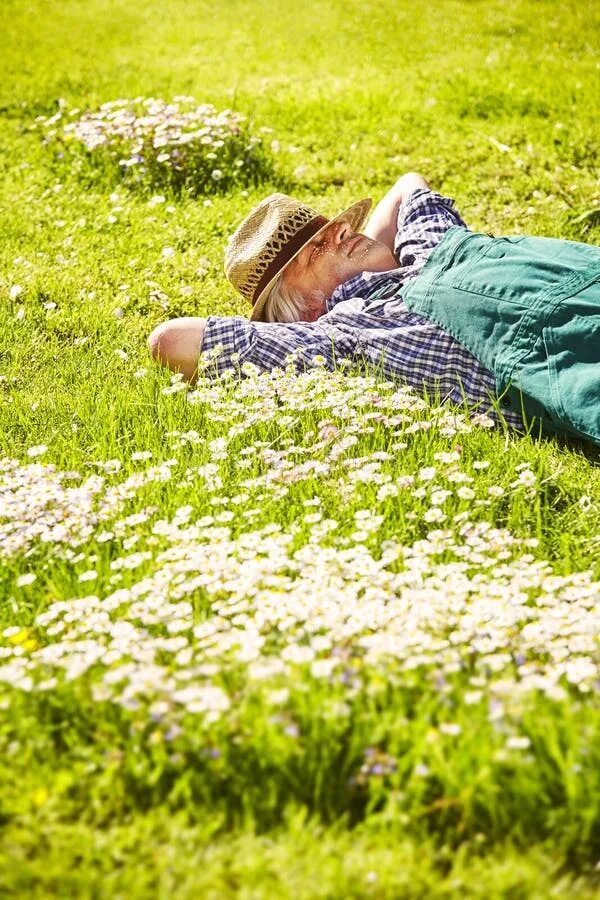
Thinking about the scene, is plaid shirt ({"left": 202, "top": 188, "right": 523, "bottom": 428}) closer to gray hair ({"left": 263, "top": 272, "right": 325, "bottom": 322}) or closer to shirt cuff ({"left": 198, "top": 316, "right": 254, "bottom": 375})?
shirt cuff ({"left": 198, "top": 316, "right": 254, "bottom": 375})

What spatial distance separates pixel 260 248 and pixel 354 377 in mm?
1001

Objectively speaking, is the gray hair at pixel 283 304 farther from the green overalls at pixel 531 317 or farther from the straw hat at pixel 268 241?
the green overalls at pixel 531 317

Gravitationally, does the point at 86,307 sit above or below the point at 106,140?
below

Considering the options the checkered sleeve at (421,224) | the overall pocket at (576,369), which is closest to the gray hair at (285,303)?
the checkered sleeve at (421,224)

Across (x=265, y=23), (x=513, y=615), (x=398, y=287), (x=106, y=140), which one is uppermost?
(x=265, y=23)

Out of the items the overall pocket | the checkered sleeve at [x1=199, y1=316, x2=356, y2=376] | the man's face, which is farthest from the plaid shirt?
the overall pocket

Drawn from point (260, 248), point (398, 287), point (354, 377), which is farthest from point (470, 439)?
point (260, 248)

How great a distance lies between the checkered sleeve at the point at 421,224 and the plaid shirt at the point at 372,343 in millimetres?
92

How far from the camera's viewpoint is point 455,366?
→ 4.34 meters

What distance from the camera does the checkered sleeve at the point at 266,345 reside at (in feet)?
14.9

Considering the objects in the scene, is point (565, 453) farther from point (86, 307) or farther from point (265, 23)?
point (265, 23)

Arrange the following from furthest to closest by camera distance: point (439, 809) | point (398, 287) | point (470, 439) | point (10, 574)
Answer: point (398, 287) → point (470, 439) → point (10, 574) → point (439, 809)

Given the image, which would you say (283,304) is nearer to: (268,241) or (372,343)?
(268,241)

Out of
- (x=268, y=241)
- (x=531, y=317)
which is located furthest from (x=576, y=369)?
(x=268, y=241)
